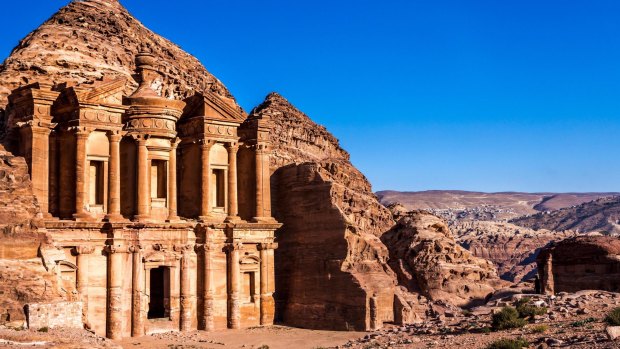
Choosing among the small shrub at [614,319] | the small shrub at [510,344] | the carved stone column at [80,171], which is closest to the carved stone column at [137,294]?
the carved stone column at [80,171]

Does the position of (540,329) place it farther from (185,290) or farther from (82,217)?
(82,217)

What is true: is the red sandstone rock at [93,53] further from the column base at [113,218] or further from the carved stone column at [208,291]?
the carved stone column at [208,291]

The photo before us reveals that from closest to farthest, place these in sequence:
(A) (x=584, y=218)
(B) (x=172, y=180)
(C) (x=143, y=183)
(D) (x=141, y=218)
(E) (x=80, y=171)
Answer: (E) (x=80, y=171) < (D) (x=141, y=218) < (C) (x=143, y=183) < (B) (x=172, y=180) < (A) (x=584, y=218)

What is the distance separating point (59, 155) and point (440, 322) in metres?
18.3

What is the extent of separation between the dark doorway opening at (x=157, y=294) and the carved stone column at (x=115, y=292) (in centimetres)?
517

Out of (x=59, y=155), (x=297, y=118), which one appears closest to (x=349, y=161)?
(x=297, y=118)

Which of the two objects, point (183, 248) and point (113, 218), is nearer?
point (113, 218)

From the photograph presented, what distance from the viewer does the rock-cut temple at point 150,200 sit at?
35.2 metres

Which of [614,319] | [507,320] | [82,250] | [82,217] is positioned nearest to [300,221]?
[82,217]

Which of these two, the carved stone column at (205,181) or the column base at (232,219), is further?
the column base at (232,219)

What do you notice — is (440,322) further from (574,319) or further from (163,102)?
(163,102)

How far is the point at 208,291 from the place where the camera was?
39.0 m

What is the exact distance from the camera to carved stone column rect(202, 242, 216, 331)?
3869 cm

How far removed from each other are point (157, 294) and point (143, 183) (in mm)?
6984
